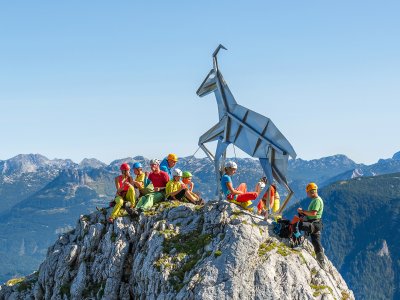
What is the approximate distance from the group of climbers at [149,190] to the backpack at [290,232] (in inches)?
283

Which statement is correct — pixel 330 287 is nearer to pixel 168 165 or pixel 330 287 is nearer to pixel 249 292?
pixel 249 292

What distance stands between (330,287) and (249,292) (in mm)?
4397

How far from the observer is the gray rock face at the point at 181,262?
87.5 ft

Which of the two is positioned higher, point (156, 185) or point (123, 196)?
point (156, 185)

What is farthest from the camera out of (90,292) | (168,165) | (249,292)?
(168,165)

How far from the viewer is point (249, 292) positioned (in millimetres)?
26156

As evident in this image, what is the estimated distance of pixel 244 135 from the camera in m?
34.2

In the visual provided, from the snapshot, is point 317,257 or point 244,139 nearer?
point 317,257

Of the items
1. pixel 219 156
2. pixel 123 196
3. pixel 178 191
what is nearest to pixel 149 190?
pixel 123 196

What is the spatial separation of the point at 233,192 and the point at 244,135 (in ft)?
13.7

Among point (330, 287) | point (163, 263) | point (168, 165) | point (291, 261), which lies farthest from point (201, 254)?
point (168, 165)

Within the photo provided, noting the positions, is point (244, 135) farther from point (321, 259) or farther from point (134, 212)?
point (321, 259)

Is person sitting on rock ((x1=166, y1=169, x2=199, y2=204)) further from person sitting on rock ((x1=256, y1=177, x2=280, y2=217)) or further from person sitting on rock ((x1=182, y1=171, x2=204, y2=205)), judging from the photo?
person sitting on rock ((x1=256, y1=177, x2=280, y2=217))

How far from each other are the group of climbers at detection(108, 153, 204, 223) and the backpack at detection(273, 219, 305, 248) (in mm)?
7194
